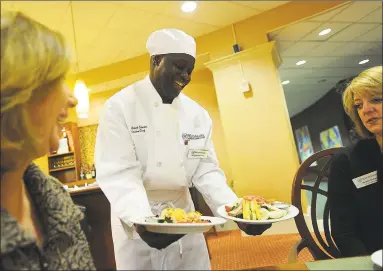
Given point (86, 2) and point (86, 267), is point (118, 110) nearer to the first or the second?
point (86, 267)

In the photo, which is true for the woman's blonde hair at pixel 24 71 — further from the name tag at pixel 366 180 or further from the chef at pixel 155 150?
the name tag at pixel 366 180

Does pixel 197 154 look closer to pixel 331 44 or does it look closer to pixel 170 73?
pixel 170 73

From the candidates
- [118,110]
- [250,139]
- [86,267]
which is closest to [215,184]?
[118,110]

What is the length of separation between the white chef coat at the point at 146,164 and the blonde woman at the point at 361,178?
16.1 inches

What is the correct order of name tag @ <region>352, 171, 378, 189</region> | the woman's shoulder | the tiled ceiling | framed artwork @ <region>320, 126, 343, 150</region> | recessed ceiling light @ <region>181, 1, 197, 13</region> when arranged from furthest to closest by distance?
1. framed artwork @ <region>320, 126, 343, 150</region>
2. recessed ceiling light @ <region>181, 1, 197, 13</region>
3. the tiled ceiling
4. name tag @ <region>352, 171, 378, 189</region>
5. the woman's shoulder

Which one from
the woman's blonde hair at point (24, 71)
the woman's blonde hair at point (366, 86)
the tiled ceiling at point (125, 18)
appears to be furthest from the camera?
Answer: the tiled ceiling at point (125, 18)

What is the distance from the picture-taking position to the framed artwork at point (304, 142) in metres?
11.7

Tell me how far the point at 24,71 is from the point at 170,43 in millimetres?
685

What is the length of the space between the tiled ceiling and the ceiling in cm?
64

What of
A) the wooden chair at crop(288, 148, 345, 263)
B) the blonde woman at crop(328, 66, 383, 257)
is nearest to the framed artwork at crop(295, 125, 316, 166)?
the wooden chair at crop(288, 148, 345, 263)

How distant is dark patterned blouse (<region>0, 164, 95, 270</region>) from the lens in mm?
484

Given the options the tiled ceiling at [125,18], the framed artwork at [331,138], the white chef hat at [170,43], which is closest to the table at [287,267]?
the white chef hat at [170,43]

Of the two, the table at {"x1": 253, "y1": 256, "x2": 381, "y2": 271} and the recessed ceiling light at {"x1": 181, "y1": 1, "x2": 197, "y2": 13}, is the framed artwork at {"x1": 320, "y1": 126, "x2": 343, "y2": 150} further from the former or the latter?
the table at {"x1": 253, "y1": 256, "x2": 381, "y2": 271}

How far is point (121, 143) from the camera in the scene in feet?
3.47
